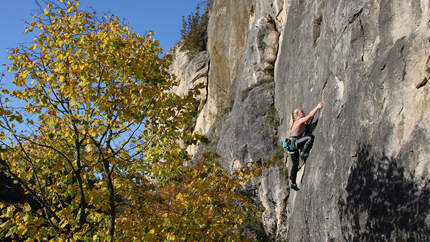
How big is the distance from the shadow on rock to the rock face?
0.02 metres

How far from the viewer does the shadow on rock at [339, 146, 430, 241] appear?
5.21m

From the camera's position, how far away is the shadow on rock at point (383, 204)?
5211 millimetres

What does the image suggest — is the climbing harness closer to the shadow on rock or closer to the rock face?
the rock face

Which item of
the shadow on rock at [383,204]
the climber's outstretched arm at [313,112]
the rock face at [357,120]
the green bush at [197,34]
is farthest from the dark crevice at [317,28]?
the green bush at [197,34]

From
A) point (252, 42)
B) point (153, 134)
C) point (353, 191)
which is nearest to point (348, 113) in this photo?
point (353, 191)

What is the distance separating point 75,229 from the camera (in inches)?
274

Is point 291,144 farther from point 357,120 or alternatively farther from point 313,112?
point 357,120

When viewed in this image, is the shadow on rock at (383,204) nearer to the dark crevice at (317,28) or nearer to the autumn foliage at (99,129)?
the autumn foliage at (99,129)

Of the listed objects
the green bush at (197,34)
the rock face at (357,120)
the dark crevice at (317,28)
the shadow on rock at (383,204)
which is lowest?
the shadow on rock at (383,204)

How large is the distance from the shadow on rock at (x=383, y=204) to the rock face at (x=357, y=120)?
0.02 metres

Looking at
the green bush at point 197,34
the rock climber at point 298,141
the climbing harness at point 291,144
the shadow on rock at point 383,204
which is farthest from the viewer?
the green bush at point 197,34

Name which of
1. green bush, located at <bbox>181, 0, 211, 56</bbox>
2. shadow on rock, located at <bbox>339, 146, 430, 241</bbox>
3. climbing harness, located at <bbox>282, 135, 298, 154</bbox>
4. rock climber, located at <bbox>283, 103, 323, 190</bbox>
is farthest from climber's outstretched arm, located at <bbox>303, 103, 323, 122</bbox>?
green bush, located at <bbox>181, 0, 211, 56</bbox>

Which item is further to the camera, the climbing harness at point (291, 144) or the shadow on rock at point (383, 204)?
the climbing harness at point (291, 144)

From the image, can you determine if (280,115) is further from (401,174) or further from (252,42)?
(401,174)
